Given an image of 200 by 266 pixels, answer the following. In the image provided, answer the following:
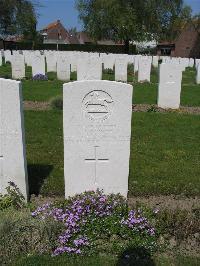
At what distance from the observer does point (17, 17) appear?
1549 inches

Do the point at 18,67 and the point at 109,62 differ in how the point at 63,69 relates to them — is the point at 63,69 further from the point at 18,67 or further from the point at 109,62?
the point at 109,62

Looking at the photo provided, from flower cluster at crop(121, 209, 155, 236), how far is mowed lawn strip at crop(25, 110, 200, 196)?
126cm

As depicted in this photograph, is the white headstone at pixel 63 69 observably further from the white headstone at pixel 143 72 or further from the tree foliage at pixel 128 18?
the tree foliage at pixel 128 18

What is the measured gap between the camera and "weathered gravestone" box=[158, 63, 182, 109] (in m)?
11.8

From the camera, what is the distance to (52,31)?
77812 millimetres

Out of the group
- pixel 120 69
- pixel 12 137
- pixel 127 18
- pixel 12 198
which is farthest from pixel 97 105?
pixel 127 18

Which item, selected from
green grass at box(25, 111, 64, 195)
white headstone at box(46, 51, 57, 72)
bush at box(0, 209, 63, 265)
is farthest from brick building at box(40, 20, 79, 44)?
bush at box(0, 209, 63, 265)

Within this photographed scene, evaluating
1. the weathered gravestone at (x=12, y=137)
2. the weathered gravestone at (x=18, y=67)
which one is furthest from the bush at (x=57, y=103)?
the weathered gravestone at (x=18, y=67)

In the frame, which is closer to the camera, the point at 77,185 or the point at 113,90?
the point at 113,90

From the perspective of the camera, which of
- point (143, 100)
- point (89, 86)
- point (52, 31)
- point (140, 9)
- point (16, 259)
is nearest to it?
point (16, 259)

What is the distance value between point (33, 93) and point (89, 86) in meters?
9.62

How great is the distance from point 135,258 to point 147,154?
3.47 m

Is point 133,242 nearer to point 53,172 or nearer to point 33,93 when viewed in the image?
point 53,172

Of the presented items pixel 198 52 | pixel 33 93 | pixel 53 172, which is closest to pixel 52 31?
pixel 198 52
